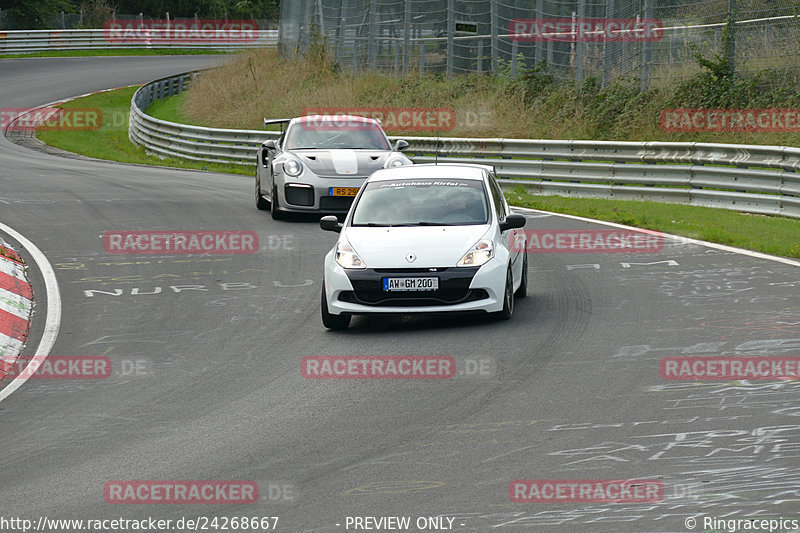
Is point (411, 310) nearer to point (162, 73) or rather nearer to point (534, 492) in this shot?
point (534, 492)

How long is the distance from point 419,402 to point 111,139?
31433mm

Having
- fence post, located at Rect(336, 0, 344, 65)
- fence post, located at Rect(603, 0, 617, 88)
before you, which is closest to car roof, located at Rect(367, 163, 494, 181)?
fence post, located at Rect(603, 0, 617, 88)

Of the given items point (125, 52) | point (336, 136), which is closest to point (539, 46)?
point (336, 136)

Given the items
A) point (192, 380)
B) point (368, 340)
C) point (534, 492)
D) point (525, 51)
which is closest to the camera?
point (534, 492)

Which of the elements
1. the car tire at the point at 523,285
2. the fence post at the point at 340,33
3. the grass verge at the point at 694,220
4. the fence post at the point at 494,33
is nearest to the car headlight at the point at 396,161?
the grass verge at the point at 694,220

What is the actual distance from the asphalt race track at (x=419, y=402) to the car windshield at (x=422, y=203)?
0.97 m

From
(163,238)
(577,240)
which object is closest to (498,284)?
(577,240)

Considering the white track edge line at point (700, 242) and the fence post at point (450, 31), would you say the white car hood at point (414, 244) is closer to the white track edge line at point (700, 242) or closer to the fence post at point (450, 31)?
the white track edge line at point (700, 242)

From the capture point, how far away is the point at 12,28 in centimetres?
6366

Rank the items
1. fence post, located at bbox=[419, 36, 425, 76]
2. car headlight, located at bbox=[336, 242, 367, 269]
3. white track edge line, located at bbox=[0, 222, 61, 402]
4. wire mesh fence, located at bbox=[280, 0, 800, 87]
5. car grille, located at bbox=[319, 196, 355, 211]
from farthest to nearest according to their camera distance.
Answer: fence post, located at bbox=[419, 36, 425, 76]
wire mesh fence, located at bbox=[280, 0, 800, 87]
car grille, located at bbox=[319, 196, 355, 211]
car headlight, located at bbox=[336, 242, 367, 269]
white track edge line, located at bbox=[0, 222, 61, 402]

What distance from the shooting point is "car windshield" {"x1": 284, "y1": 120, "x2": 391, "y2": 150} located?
18719mm

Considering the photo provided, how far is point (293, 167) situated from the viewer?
17.8 meters

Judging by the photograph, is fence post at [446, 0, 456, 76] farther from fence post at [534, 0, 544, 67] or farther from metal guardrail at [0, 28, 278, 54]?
metal guardrail at [0, 28, 278, 54]

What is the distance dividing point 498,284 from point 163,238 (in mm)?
7156
